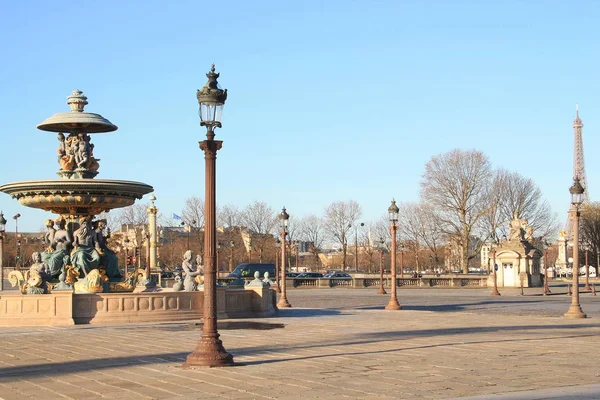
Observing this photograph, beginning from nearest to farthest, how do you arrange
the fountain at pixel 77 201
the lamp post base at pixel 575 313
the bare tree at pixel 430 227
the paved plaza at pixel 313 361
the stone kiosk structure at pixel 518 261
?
the paved plaza at pixel 313 361, the fountain at pixel 77 201, the lamp post base at pixel 575 313, the stone kiosk structure at pixel 518 261, the bare tree at pixel 430 227

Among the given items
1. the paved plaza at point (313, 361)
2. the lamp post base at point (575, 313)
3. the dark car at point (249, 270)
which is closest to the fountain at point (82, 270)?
the paved plaza at point (313, 361)

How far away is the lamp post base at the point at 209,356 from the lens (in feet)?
51.3

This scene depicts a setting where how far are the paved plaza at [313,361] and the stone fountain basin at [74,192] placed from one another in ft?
20.1

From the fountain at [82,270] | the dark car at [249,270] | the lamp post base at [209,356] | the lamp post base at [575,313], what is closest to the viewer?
the lamp post base at [209,356]

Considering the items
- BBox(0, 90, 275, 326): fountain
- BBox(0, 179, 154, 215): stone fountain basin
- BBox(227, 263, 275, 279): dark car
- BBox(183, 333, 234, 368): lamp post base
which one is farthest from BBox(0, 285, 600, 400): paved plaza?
BBox(227, 263, 275, 279): dark car

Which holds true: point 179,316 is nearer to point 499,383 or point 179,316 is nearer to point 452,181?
point 499,383

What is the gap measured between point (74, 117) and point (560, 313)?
63.3ft

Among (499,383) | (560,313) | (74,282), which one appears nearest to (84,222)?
(74,282)

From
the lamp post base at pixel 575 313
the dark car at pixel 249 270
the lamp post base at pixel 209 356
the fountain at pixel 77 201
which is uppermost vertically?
the fountain at pixel 77 201

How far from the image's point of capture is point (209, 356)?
51.4 feet

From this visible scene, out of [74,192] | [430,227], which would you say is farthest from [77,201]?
[430,227]

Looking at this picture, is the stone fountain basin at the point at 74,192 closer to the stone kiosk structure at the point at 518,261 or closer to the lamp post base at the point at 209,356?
the lamp post base at the point at 209,356

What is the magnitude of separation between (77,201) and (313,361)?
16099 mm

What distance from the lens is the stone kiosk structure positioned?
6862cm
